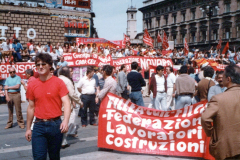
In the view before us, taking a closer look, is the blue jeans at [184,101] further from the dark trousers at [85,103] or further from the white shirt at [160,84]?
the dark trousers at [85,103]

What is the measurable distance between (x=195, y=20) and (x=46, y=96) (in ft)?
161

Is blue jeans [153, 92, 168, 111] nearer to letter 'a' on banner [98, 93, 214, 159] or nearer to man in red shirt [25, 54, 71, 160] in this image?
letter 'a' on banner [98, 93, 214, 159]

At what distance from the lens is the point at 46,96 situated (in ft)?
11.2

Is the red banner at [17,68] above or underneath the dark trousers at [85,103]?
above

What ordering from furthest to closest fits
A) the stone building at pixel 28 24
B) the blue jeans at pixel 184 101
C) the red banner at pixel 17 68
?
the stone building at pixel 28 24
the red banner at pixel 17 68
the blue jeans at pixel 184 101

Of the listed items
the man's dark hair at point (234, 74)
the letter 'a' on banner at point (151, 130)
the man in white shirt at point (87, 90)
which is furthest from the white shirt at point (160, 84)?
the man's dark hair at point (234, 74)

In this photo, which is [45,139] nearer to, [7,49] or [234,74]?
[234,74]

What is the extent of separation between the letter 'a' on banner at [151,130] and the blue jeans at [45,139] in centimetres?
200

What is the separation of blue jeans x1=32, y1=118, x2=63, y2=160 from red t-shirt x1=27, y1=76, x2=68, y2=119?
11 centimetres

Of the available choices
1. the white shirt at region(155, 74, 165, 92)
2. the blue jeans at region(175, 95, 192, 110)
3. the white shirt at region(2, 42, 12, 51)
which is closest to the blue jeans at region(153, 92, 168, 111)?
the white shirt at region(155, 74, 165, 92)

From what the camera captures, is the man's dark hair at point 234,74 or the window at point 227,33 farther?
the window at point 227,33

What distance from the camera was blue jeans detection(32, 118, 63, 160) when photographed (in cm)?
334

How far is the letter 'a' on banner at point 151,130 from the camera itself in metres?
4.99

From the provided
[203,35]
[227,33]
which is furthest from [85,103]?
[203,35]
